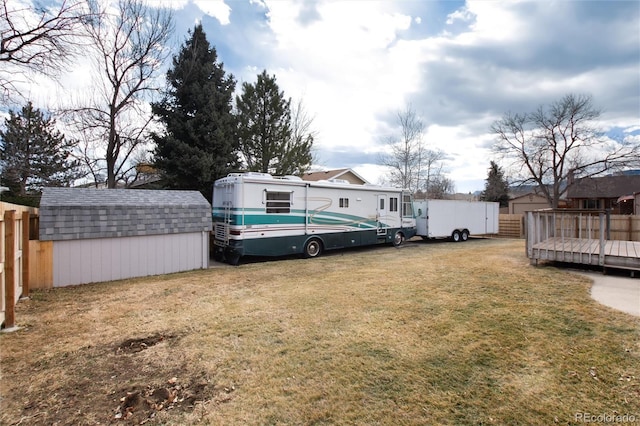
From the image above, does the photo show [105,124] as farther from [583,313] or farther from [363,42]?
[583,313]

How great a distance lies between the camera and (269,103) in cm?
1811

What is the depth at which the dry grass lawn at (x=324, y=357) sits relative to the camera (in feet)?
8.48

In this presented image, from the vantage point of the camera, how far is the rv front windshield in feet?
47.3

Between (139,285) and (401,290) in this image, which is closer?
(401,290)

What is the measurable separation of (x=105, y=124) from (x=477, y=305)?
1540 centimetres

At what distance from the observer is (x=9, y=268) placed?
14.0 ft

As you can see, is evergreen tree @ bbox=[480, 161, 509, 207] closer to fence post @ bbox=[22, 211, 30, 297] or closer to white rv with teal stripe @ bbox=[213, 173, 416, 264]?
white rv with teal stripe @ bbox=[213, 173, 416, 264]

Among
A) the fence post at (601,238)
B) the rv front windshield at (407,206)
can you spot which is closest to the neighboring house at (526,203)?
the rv front windshield at (407,206)

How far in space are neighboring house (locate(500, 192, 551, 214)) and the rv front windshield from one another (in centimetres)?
2481

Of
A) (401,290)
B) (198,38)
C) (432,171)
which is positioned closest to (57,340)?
(401,290)

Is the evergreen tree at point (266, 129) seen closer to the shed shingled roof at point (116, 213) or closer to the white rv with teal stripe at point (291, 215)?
the white rv with teal stripe at point (291, 215)

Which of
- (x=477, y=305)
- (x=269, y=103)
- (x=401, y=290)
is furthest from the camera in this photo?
(x=269, y=103)

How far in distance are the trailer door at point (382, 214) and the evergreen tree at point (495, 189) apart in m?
27.3

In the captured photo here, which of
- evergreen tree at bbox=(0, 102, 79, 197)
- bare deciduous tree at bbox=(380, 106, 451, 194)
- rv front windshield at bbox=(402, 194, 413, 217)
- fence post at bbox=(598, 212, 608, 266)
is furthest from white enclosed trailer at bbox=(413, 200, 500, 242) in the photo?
evergreen tree at bbox=(0, 102, 79, 197)
